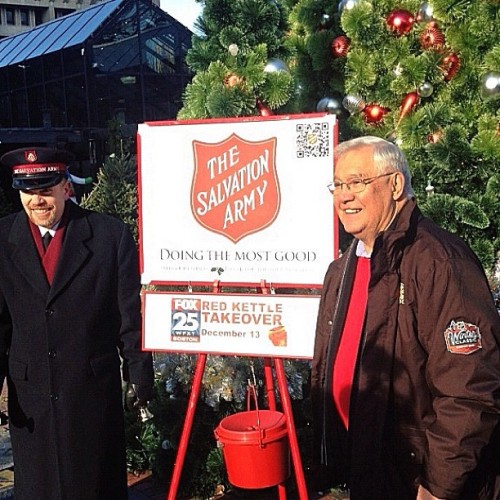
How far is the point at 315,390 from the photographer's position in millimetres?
2693

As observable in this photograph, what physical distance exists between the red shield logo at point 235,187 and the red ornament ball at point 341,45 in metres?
1.68

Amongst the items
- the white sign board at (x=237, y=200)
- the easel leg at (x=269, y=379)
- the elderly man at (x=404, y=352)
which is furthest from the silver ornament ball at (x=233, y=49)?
the elderly man at (x=404, y=352)

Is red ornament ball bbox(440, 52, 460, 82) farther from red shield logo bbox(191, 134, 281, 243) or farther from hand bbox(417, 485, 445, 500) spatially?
hand bbox(417, 485, 445, 500)

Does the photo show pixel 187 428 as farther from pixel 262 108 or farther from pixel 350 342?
pixel 262 108

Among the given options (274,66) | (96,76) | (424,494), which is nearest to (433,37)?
(274,66)

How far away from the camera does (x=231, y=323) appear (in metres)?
3.48

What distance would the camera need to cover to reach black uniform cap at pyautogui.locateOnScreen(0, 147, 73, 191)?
310cm

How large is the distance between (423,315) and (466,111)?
8.73 feet

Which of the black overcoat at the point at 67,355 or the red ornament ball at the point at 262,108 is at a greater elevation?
the red ornament ball at the point at 262,108

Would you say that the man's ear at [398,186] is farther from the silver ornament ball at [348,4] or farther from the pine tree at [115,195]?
the pine tree at [115,195]

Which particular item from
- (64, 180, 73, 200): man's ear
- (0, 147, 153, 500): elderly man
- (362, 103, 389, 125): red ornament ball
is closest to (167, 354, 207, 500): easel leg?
(0, 147, 153, 500): elderly man

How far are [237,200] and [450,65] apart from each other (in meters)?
1.84

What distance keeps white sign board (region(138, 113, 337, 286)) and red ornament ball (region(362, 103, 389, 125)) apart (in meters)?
1.48

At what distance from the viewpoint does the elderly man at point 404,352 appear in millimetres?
2033
